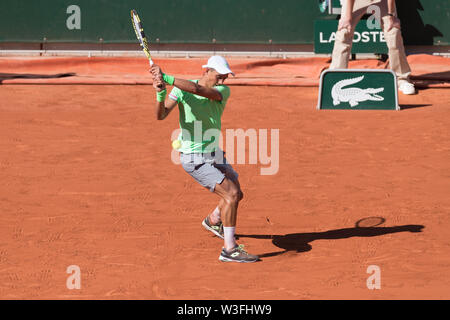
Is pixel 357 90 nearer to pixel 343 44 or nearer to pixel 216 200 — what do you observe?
pixel 343 44

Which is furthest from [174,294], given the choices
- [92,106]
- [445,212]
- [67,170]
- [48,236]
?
[92,106]

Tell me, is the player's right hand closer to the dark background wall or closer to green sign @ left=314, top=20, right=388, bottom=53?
green sign @ left=314, top=20, right=388, bottom=53

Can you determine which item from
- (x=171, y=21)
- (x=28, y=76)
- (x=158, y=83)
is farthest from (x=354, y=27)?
(x=158, y=83)

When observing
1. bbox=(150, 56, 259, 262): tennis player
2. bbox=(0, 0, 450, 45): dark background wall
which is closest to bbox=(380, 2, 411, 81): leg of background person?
bbox=(0, 0, 450, 45): dark background wall


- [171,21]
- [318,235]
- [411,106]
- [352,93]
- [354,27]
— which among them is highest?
[171,21]

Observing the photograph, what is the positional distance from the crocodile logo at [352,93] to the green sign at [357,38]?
3.72 metres

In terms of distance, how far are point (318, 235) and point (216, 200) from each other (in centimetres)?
161

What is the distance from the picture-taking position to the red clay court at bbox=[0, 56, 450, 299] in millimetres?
6684

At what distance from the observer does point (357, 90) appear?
45.3 ft

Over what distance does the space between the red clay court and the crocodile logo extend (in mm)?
351

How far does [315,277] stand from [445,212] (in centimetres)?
251

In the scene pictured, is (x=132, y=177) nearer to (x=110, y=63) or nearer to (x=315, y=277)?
(x=315, y=277)

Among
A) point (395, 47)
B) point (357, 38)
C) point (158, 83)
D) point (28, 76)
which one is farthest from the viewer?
point (357, 38)

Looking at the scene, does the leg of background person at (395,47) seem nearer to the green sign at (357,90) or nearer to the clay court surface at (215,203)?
the clay court surface at (215,203)
